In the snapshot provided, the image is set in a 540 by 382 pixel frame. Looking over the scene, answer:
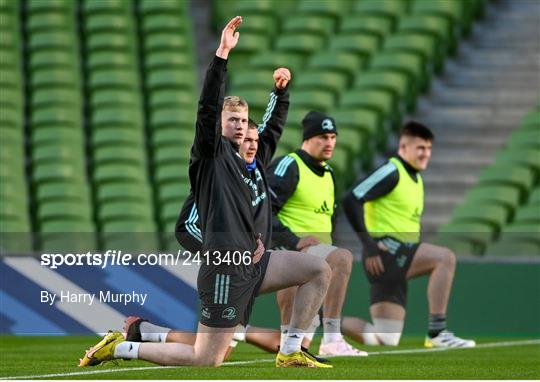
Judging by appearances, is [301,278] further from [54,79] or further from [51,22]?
[51,22]

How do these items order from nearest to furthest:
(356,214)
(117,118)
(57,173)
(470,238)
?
(356,214)
(470,238)
(57,173)
(117,118)

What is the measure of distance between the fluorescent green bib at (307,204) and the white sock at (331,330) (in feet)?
1.81

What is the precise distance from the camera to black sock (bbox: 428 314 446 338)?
11.6m

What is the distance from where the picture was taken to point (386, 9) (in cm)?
1806

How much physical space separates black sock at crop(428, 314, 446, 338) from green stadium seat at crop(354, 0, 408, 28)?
6969 mm

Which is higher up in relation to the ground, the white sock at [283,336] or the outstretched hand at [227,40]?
the outstretched hand at [227,40]

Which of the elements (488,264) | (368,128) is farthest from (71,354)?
(368,128)

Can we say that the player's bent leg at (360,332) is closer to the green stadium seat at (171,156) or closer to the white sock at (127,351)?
the white sock at (127,351)

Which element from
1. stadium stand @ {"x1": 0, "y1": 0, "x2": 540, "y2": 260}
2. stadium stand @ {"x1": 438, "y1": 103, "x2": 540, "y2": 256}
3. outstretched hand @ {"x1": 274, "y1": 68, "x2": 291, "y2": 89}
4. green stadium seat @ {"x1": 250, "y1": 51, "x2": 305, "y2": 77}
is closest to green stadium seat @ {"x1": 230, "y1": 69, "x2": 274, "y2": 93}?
stadium stand @ {"x1": 0, "y1": 0, "x2": 540, "y2": 260}

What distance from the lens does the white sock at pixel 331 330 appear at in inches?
411

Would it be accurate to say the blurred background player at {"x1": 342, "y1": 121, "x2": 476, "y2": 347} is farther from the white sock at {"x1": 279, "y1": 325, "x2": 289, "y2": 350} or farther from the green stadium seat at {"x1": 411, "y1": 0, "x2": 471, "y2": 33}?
the green stadium seat at {"x1": 411, "y1": 0, "x2": 471, "y2": 33}

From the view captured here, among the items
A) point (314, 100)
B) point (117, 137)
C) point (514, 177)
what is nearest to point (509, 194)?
point (514, 177)

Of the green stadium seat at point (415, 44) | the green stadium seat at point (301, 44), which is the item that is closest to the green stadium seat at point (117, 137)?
Answer: the green stadium seat at point (301, 44)

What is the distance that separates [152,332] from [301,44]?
379 inches
